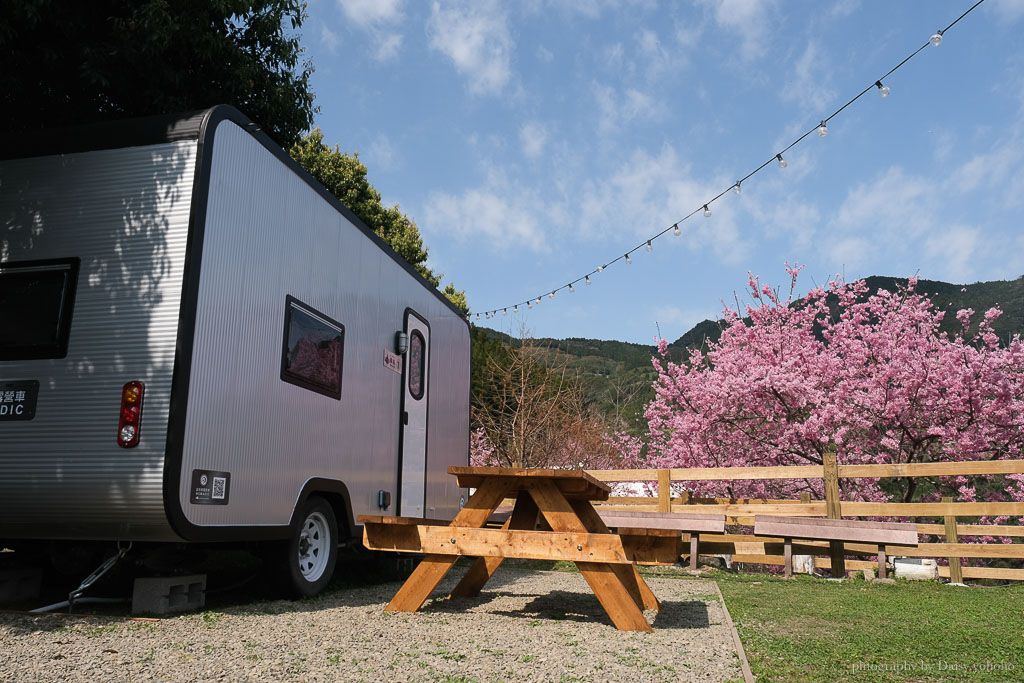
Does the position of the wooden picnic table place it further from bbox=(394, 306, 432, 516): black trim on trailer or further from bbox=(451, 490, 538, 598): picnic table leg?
bbox=(394, 306, 432, 516): black trim on trailer

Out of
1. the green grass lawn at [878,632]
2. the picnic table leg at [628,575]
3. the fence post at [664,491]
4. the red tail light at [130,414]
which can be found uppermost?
the red tail light at [130,414]

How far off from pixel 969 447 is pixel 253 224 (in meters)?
10.9

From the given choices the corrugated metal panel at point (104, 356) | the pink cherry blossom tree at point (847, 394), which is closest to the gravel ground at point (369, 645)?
the corrugated metal panel at point (104, 356)

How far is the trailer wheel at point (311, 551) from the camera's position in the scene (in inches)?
202

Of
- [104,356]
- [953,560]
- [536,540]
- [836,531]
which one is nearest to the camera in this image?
[104,356]

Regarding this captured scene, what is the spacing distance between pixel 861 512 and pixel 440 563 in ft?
19.0

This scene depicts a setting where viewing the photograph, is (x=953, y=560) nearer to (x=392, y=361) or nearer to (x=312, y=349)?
(x=392, y=361)

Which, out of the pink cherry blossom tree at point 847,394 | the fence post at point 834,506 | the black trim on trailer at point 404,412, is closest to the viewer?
the black trim on trailer at point 404,412

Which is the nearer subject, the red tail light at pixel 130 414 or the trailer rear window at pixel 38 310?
the red tail light at pixel 130 414

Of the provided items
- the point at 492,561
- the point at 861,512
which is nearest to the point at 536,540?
the point at 492,561

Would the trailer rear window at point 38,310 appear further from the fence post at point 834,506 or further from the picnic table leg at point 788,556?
the fence post at point 834,506

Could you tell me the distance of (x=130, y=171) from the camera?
14.9ft

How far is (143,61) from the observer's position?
734cm

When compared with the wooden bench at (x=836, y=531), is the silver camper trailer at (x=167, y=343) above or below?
above
